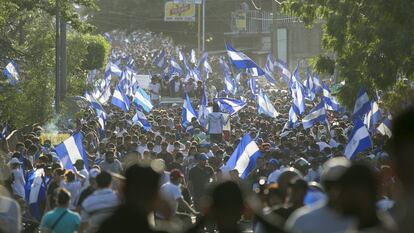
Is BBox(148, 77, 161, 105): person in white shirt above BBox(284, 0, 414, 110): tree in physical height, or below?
below

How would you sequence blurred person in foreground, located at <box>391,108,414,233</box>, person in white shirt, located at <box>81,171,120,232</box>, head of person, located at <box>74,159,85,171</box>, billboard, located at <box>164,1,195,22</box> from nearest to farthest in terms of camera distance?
blurred person in foreground, located at <box>391,108,414,233</box> < person in white shirt, located at <box>81,171,120,232</box> < head of person, located at <box>74,159,85,171</box> < billboard, located at <box>164,1,195,22</box>

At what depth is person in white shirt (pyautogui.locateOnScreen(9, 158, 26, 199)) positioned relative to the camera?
15.4m

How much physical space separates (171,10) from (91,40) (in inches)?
1209

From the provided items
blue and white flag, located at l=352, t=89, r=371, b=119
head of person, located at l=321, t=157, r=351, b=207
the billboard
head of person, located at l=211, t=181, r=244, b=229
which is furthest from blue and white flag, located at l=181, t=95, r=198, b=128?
the billboard

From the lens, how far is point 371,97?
71.5 feet

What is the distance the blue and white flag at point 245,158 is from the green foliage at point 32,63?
10.4 m

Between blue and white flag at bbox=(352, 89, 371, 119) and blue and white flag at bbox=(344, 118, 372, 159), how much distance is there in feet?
12.8

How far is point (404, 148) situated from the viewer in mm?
4637

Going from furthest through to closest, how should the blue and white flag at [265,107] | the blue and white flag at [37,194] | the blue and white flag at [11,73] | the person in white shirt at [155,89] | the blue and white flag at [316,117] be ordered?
the person in white shirt at [155,89] < the blue and white flag at [265,107] < the blue and white flag at [11,73] < the blue and white flag at [316,117] < the blue and white flag at [37,194]

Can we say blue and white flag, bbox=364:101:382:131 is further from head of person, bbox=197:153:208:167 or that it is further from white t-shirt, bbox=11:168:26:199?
white t-shirt, bbox=11:168:26:199

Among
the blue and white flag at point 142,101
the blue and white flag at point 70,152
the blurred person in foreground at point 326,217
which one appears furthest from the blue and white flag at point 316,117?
the blurred person in foreground at point 326,217

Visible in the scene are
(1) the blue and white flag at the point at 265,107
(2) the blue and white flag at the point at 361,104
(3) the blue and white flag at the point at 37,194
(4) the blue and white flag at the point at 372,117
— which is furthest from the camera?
(1) the blue and white flag at the point at 265,107

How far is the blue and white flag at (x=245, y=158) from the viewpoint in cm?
1725

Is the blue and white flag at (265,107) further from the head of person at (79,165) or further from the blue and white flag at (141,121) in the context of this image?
the head of person at (79,165)
